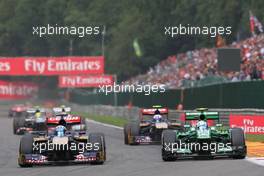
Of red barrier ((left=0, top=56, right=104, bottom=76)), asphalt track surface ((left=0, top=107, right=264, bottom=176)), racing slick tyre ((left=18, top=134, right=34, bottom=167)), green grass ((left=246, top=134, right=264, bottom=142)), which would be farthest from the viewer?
red barrier ((left=0, top=56, right=104, bottom=76))

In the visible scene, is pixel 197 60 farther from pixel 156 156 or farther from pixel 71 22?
pixel 156 156

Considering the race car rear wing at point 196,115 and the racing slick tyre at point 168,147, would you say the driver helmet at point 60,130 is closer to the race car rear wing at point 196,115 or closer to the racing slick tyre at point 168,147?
the racing slick tyre at point 168,147

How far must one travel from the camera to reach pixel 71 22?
62.5 m

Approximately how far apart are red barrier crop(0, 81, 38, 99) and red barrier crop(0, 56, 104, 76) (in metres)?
10.4

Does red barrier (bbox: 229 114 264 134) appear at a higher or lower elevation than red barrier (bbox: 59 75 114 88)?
lower

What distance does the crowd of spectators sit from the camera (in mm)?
36250

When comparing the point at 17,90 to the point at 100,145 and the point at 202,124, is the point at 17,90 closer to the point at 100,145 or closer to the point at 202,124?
the point at 202,124

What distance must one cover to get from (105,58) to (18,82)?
14970 mm

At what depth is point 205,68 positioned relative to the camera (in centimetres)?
4247

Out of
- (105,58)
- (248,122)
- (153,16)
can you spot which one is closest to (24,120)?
(248,122)

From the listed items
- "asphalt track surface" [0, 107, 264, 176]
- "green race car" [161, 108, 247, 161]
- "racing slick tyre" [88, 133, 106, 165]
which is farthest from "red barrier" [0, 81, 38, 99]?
"racing slick tyre" [88, 133, 106, 165]

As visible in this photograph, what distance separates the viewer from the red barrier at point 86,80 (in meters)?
67.1

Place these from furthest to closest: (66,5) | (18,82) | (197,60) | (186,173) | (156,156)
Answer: (18,82) → (66,5) → (197,60) → (156,156) → (186,173)

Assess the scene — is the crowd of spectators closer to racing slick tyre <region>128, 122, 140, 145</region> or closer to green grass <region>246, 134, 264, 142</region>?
green grass <region>246, 134, 264, 142</region>
